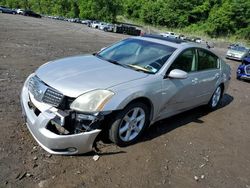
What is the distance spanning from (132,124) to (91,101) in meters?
0.91

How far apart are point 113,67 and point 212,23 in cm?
8474

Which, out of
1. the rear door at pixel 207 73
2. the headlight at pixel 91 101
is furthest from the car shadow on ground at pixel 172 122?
the headlight at pixel 91 101

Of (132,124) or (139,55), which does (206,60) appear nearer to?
(139,55)

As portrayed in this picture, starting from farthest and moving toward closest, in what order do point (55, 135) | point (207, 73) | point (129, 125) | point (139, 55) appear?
1. point (207, 73)
2. point (139, 55)
3. point (129, 125)
4. point (55, 135)

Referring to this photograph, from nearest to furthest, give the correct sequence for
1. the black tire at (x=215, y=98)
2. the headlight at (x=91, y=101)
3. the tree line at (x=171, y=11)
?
the headlight at (x=91, y=101), the black tire at (x=215, y=98), the tree line at (x=171, y=11)

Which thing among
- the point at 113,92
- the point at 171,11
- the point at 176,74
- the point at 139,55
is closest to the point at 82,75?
the point at 113,92

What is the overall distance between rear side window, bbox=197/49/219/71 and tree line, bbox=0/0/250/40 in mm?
78116

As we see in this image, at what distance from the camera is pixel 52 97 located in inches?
151

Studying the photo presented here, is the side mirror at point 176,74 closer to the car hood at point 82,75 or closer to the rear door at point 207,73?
the car hood at point 82,75

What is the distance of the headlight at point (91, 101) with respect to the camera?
3744mm

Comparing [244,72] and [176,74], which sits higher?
[176,74]

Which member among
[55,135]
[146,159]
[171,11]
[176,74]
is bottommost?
[171,11]

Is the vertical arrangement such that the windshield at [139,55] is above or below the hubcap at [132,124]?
above

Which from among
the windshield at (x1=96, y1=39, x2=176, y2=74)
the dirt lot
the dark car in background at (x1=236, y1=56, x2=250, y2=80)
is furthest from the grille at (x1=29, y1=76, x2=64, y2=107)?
the dark car in background at (x1=236, y1=56, x2=250, y2=80)
